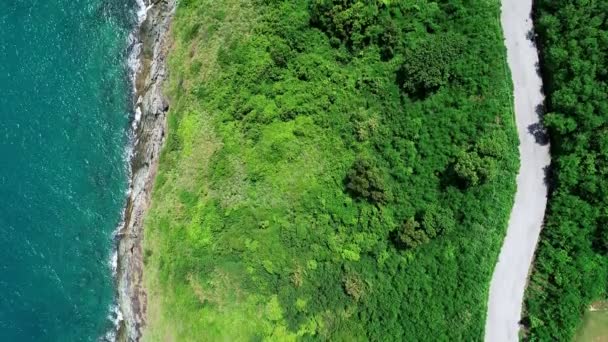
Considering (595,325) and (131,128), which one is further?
(131,128)

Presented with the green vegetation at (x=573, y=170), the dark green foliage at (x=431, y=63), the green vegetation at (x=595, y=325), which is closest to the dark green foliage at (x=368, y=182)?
the dark green foliage at (x=431, y=63)

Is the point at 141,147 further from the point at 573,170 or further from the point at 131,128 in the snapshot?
the point at 573,170

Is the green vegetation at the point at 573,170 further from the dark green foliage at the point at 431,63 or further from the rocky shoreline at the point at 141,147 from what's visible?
the rocky shoreline at the point at 141,147

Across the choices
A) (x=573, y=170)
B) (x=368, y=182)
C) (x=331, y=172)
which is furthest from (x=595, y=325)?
(x=331, y=172)

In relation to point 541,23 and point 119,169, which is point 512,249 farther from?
point 119,169

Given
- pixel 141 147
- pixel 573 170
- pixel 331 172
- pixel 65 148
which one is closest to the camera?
pixel 573 170

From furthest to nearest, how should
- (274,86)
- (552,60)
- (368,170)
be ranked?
(274,86), (368,170), (552,60)

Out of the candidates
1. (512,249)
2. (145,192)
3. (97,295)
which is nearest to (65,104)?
(145,192)
